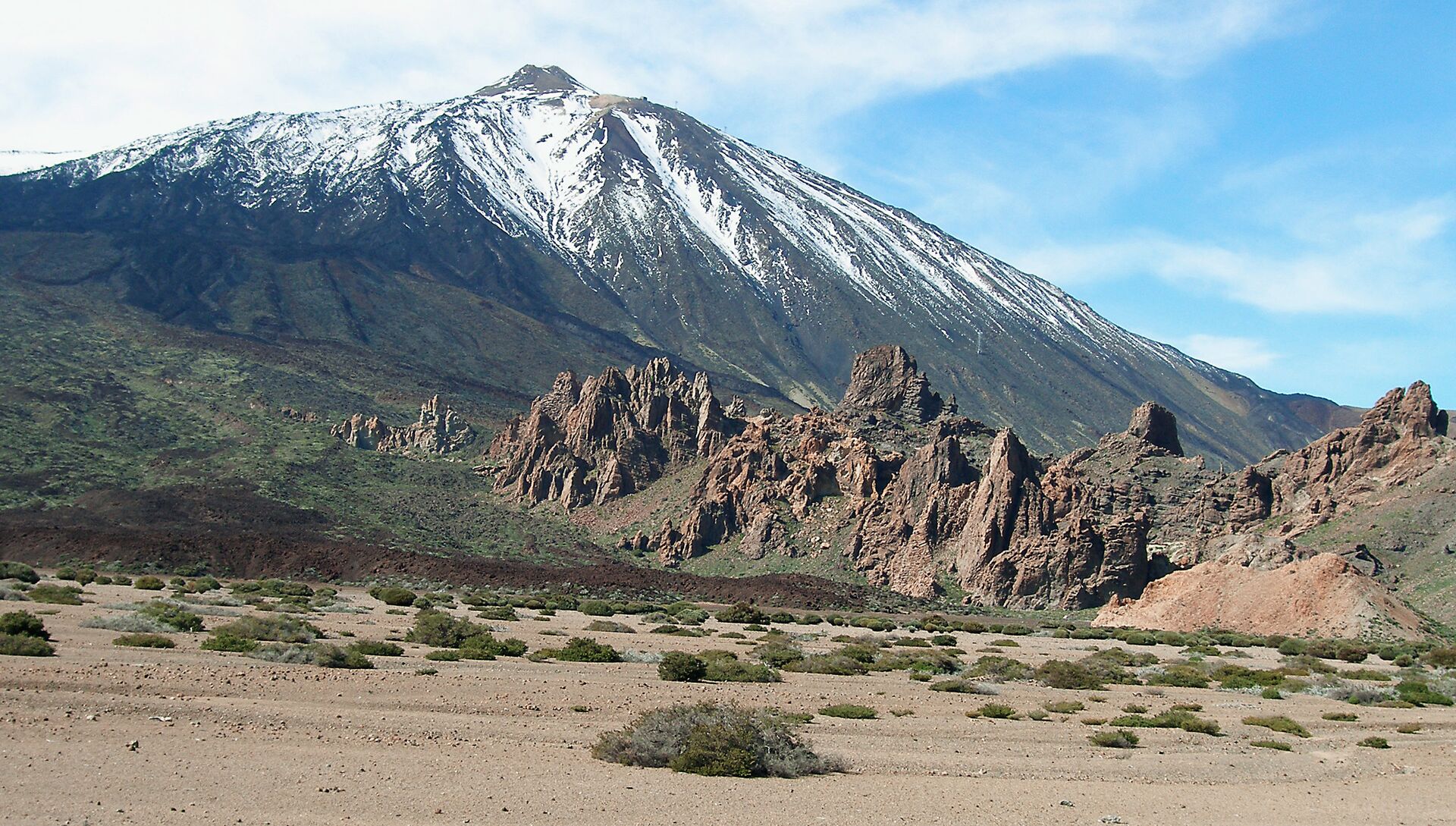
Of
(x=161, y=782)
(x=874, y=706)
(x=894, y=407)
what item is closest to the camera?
(x=161, y=782)

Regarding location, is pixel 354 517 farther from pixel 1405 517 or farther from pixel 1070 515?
pixel 1405 517

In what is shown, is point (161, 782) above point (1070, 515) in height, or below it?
below

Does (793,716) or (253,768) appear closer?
(253,768)

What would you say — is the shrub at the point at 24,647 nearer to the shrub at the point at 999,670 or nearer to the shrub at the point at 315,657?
the shrub at the point at 315,657

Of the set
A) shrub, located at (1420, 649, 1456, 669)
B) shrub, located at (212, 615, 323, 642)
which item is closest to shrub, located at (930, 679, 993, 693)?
shrub, located at (212, 615, 323, 642)

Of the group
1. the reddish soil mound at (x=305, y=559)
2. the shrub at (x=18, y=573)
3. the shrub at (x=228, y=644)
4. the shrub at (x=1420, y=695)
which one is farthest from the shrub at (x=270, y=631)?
the reddish soil mound at (x=305, y=559)

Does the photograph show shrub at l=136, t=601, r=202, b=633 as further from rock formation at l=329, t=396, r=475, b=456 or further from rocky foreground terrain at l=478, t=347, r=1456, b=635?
rock formation at l=329, t=396, r=475, b=456


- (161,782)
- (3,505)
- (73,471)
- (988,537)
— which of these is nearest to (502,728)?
(161,782)

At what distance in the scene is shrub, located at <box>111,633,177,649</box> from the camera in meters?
24.2

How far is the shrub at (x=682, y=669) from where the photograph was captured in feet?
88.1

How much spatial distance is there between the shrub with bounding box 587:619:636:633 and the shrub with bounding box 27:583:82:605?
651 inches

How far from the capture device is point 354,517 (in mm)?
89875

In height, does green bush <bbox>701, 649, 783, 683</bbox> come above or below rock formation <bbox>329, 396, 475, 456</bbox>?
below

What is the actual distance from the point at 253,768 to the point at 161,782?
125 centimetres
